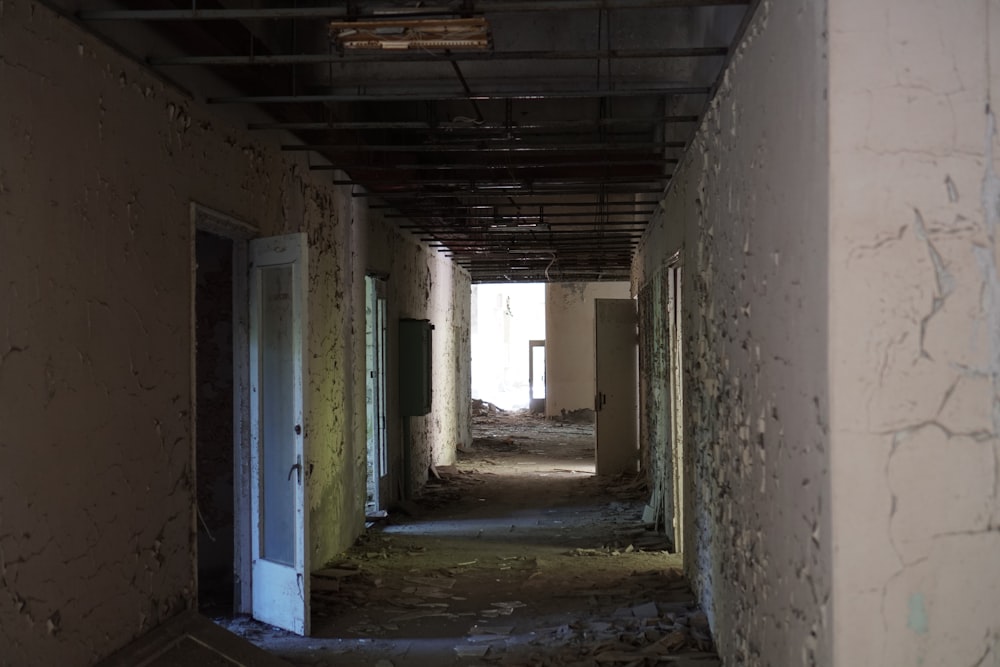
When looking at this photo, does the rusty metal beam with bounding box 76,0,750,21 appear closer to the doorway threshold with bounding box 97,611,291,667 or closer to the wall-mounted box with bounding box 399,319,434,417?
the doorway threshold with bounding box 97,611,291,667

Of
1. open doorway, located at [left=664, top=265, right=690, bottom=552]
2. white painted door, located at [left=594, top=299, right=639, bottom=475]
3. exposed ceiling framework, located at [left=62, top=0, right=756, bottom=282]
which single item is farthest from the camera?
white painted door, located at [left=594, top=299, right=639, bottom=475]

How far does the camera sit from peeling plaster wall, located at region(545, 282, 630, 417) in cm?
2030

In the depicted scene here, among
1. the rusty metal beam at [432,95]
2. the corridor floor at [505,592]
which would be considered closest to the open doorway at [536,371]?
the corridor floor at [505,592]

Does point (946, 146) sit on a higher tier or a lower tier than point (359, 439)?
higher

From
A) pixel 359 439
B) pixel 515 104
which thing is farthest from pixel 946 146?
pixel 359 439

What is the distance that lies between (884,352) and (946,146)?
56 centimetres

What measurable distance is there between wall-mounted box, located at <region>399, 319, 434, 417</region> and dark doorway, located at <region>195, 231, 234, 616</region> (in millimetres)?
3550

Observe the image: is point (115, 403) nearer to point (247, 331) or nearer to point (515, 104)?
point (247, 331)

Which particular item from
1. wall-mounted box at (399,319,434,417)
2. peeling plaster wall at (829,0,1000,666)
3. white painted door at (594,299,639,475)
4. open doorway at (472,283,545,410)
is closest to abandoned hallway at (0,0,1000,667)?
peeling plaster wall at (829,0,1000,666)

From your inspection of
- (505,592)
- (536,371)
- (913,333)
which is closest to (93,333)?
(913,333)

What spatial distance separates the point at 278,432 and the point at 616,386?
21.3ft

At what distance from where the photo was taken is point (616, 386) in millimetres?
10969

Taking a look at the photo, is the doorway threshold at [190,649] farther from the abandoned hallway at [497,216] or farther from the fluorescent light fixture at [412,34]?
the fluorescent light fixture at [412,34]

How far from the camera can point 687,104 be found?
221 inches
